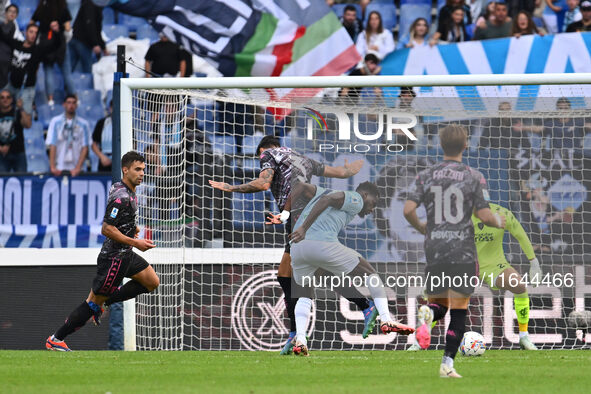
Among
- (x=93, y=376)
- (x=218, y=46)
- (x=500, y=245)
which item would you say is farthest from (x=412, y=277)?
(x=218, y=46)

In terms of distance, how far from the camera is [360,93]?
11.8 meters

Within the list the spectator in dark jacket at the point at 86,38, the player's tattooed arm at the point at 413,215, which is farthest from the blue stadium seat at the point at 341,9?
the player's tattooed arm at the point at 413,215

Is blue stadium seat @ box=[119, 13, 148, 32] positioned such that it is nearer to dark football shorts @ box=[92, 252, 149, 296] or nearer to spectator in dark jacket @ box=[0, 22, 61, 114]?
spectator in dark jacket @ box=[0, 22, 61, 114]

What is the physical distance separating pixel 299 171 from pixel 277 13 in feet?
18.3

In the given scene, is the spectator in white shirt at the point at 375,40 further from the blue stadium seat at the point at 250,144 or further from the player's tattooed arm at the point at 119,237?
the player's tattooed arm at the point at 119,237

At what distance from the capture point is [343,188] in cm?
900

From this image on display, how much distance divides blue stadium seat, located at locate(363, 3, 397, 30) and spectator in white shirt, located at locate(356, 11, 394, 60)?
177 mm

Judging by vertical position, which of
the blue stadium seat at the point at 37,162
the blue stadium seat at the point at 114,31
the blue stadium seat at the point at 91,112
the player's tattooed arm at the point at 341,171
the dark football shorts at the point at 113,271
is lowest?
the dark football shorts at the point at 113,271

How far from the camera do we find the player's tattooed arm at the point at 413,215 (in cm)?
680

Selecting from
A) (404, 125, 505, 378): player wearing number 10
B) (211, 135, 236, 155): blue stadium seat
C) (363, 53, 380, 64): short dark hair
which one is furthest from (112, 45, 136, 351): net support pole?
(363, 53, 380, 64): short dark hair

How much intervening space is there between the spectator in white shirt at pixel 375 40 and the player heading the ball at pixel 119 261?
223 inches

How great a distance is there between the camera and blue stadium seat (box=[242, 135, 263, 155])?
37.1ft

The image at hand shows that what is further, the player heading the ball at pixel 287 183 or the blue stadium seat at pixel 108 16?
the blue stadium seat at pixel 108 16

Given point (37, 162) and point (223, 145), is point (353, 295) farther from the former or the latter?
point (37, 162)
